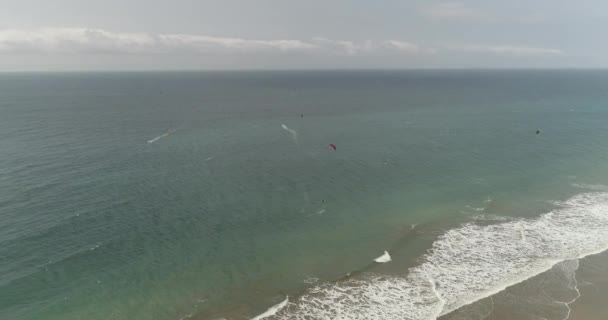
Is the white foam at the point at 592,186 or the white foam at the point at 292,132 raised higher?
the white foam at the point at 292,132

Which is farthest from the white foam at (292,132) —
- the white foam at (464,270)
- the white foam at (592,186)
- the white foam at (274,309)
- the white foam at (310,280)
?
the white foam at (274,309)

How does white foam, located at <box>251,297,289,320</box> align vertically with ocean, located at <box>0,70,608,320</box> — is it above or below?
below

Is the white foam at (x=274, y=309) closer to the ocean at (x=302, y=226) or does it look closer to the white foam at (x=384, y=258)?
the ocean at (x=302, y=226)

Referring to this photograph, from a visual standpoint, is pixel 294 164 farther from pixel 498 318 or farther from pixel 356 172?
pixel 498 318

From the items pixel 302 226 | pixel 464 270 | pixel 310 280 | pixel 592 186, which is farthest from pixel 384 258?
pixel 592 186

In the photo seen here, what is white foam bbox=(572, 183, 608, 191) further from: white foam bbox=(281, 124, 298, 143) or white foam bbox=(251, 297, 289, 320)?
white foam bbox=(281, 124, 298, 143)

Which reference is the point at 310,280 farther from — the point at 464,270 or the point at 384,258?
the point at 464,270

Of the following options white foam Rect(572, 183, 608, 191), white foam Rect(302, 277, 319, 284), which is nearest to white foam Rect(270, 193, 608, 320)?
white foam Rect(302, 277, 319, 284)
